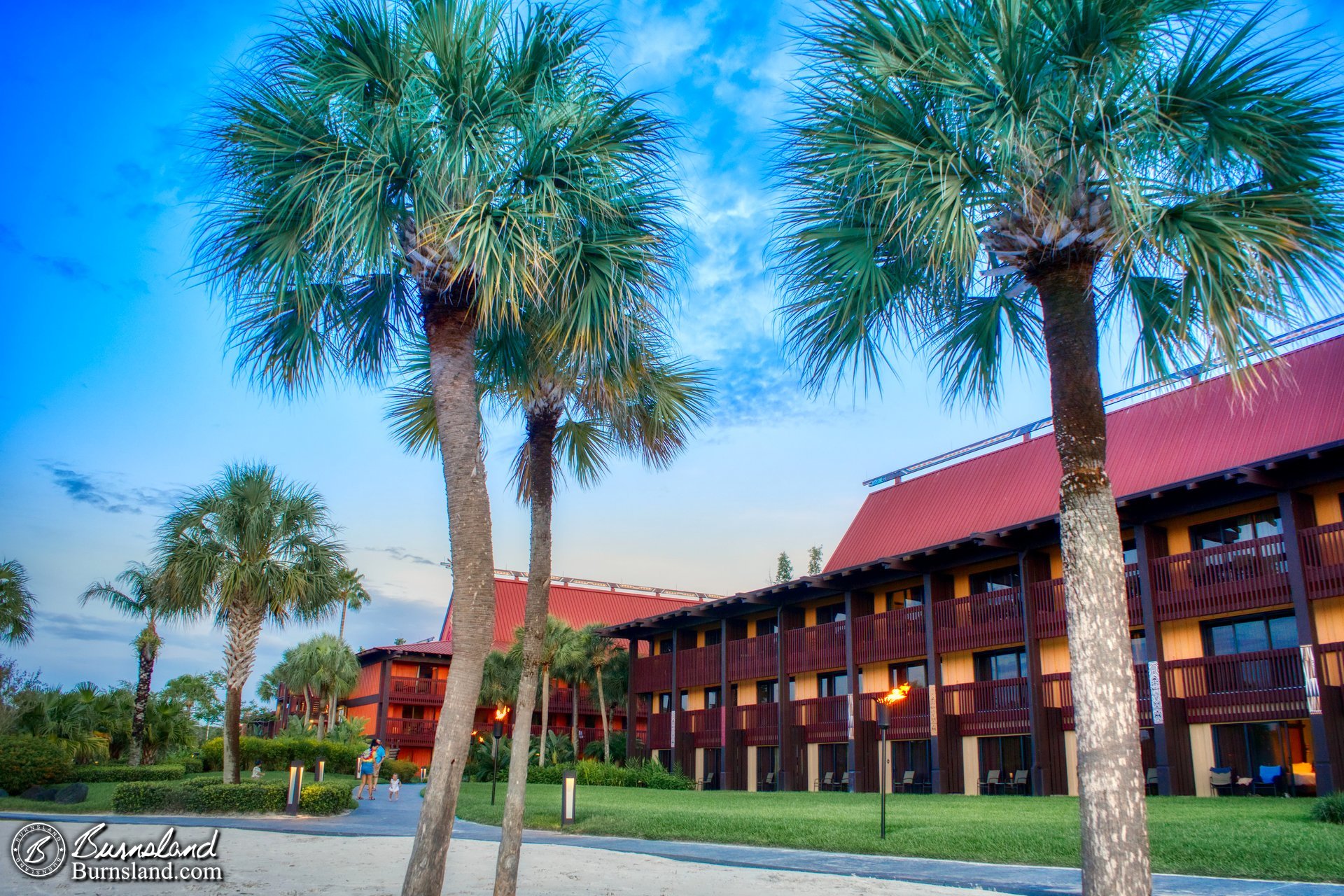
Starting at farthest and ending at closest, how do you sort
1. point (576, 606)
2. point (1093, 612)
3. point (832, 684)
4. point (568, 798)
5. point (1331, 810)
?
point (576, 606)
point (832, 684)
point (568, 798)
point (1331, 810)
point (1093, 612)

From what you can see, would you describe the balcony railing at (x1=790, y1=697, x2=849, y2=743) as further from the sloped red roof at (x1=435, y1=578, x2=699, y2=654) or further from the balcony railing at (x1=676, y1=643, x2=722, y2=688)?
the sloped red roof at (x1=435, y1=578, x2=699, y2=654)

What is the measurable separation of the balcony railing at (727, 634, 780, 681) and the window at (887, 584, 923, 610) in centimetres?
496

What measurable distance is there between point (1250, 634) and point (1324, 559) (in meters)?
2.95

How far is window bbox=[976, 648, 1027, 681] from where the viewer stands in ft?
89.7

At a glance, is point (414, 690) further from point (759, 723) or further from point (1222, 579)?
point (1222, 579)

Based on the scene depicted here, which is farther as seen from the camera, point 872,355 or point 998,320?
point 998,320

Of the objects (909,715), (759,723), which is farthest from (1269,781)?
(759,723)

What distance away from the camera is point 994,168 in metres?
7.30

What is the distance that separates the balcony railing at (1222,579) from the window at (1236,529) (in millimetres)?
370

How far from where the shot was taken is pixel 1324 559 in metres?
20.2

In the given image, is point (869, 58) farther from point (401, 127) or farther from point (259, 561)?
point (259, 561)

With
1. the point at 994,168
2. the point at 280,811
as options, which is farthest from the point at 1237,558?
the point at 280,811

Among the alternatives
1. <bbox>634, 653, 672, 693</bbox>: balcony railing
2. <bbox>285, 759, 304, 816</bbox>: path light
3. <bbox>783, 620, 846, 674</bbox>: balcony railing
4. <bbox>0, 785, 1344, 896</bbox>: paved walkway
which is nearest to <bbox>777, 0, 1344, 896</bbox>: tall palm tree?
<bbox>0, 785, 1344, 896</bbox>: paved walkway

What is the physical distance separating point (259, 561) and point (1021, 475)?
22799 millimetres
